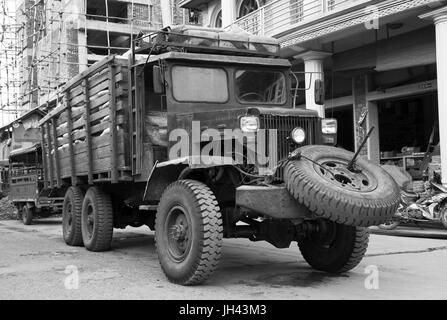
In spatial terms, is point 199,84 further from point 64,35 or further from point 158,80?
point 64,35

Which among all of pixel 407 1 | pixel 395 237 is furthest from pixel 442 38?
pixel 395 237

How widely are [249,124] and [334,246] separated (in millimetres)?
1946

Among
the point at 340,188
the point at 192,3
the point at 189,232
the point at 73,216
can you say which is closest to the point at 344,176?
the point at 340,188

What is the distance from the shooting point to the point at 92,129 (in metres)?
8.66

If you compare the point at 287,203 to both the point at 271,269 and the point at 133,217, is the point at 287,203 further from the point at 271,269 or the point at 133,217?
the point at 133,217

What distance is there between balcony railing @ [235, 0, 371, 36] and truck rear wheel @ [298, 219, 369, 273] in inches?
296

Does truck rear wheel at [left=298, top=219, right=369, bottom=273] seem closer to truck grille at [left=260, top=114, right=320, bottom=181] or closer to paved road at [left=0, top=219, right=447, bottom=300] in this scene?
paved road at [left=0, top=219, right=447, bottom=300]

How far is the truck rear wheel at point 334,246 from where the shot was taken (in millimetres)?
6445

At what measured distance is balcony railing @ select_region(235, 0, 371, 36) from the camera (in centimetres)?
1374

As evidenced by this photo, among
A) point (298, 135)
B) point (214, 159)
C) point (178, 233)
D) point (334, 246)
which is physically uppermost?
point (298, 135)

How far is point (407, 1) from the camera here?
11453mm

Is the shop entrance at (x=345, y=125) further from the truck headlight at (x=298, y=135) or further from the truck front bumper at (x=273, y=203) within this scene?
the truck front bumper at (x=273, y=203)

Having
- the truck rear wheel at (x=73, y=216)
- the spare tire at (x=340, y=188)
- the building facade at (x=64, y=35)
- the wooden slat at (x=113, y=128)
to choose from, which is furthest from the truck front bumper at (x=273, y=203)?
the building facade at (x=64, y=35)

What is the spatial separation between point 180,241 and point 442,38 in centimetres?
789
